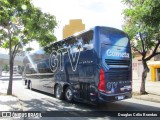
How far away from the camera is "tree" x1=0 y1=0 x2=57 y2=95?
14906 mm

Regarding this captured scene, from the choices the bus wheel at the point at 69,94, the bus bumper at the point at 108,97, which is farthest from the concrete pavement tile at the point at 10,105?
the bus bumper at the point at 108,97

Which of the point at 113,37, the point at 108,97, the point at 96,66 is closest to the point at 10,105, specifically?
the point at 96,66

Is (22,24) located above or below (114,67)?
above

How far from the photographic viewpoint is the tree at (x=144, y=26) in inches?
458

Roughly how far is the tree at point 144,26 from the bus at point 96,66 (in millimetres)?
1467

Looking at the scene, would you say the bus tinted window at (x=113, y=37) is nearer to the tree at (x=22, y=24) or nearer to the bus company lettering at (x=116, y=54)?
the bus company lettering at (x=116, y=54)

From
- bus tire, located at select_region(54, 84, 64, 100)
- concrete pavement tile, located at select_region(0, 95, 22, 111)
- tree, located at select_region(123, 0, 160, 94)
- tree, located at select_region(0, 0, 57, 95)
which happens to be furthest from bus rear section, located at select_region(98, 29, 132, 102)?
tree, located at select_region(0, 0, 57, 95)

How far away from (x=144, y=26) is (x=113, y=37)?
2137 millimetres

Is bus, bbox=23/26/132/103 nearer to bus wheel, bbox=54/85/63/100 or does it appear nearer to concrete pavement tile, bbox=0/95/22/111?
bus wheel, bbox=54/85/63/100

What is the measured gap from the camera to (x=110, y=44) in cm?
1221

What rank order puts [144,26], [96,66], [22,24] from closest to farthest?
[96,66]
[144,26]
[22,24]

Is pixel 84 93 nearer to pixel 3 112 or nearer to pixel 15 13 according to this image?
→ pixel 3 112

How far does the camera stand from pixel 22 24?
17.4 meters

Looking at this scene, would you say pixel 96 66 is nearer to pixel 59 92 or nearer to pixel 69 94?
pixel 69 94
